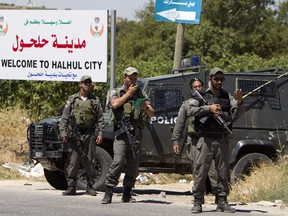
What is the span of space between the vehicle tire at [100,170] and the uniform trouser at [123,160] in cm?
182

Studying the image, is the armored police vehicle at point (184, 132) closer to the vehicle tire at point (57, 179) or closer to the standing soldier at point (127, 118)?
the vehicle tire at point (57, 179)

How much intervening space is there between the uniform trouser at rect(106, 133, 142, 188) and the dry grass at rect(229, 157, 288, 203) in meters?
1.93

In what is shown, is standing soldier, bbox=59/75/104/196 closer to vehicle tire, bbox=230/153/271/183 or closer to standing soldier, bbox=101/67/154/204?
standing soldier, bbox=101/67/154/204

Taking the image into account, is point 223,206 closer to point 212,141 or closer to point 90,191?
point 212,141

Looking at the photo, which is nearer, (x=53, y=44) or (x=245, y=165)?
(x=245, y=165)

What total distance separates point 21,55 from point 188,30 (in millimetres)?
28662

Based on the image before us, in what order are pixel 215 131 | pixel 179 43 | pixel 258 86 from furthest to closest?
1. pixel 179 43
2. pixel 258 86
3. pixel 215 131

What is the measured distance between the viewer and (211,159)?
1119 cm

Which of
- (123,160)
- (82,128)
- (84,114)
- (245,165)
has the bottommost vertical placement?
(245,165)

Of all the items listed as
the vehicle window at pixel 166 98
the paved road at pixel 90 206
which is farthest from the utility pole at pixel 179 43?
the paved road at pixel 90 206

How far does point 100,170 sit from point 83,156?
0.93 meters

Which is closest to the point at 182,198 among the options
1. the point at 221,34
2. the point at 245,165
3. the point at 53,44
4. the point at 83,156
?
the point at 245,165

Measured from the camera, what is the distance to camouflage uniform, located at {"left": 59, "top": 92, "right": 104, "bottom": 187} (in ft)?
42.8

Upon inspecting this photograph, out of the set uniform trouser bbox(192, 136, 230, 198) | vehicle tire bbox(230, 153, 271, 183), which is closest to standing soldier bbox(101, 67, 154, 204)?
uniform trouser bbox(192, 136, 230, 198)
